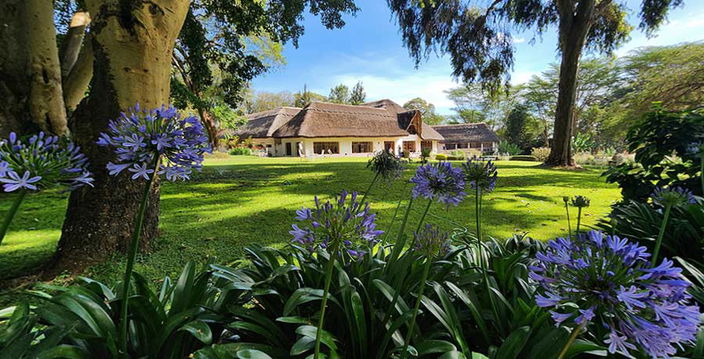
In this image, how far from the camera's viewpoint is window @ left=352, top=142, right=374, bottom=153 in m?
31.8

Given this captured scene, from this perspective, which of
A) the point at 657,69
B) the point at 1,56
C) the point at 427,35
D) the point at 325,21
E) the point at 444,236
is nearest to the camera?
the point at 444,236

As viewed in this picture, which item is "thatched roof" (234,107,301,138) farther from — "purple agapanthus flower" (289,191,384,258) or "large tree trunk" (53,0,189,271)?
"purple agapanthus flower" (289,191,384,258)

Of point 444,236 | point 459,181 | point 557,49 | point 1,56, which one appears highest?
point 557,49

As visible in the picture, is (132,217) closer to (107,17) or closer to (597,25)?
(107,17)

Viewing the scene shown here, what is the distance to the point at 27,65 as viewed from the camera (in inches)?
130

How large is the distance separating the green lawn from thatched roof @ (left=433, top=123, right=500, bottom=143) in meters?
34.7

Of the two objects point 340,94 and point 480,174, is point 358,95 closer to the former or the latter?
point 340,94

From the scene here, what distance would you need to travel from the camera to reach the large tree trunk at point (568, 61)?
11.8 metres

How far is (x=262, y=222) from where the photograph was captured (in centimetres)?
423

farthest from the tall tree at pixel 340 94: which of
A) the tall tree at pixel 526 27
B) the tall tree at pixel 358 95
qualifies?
the tall tree at pixel 526 27

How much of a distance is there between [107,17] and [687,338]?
11.8ft

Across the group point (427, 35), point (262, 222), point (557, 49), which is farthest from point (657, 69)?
point (262, 222)

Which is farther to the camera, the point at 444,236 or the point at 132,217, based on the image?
the point at 132,217

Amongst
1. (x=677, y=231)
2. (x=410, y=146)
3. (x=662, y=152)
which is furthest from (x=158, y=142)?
(x=410, y=146)
